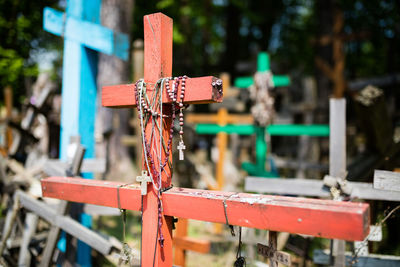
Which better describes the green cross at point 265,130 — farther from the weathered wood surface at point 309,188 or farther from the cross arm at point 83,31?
the cross arm at point 83,31

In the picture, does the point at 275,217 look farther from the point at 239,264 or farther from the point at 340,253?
the point at 340,253

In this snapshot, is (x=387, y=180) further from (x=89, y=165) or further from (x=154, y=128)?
(x=89, y=165)

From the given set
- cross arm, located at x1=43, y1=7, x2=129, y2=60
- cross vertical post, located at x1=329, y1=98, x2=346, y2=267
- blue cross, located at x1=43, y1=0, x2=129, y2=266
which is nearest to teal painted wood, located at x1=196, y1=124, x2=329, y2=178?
cross vertical post, located at x1=329, y1=98, x2=346, y2=267

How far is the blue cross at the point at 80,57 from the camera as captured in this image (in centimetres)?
349

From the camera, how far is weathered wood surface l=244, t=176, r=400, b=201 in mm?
2783

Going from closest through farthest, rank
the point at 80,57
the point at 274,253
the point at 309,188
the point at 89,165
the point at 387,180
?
the point at 274,253 < the point at 387,180 < the point at 309,188 < the point at 89,165 < the point at 80,57

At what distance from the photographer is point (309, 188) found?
3045mm

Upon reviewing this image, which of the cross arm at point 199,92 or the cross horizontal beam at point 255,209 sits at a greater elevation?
the cross arm at point 199,92

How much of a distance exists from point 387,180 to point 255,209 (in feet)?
3.83

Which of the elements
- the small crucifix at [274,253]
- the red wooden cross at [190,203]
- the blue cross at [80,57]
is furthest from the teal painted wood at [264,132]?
the red wooden cross at [190,203]

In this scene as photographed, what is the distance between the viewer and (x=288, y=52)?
57.1ft

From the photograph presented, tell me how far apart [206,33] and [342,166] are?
1077 centimetres

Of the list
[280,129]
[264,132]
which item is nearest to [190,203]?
[264,132]

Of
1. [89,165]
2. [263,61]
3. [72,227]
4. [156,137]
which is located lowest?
[72,227]
